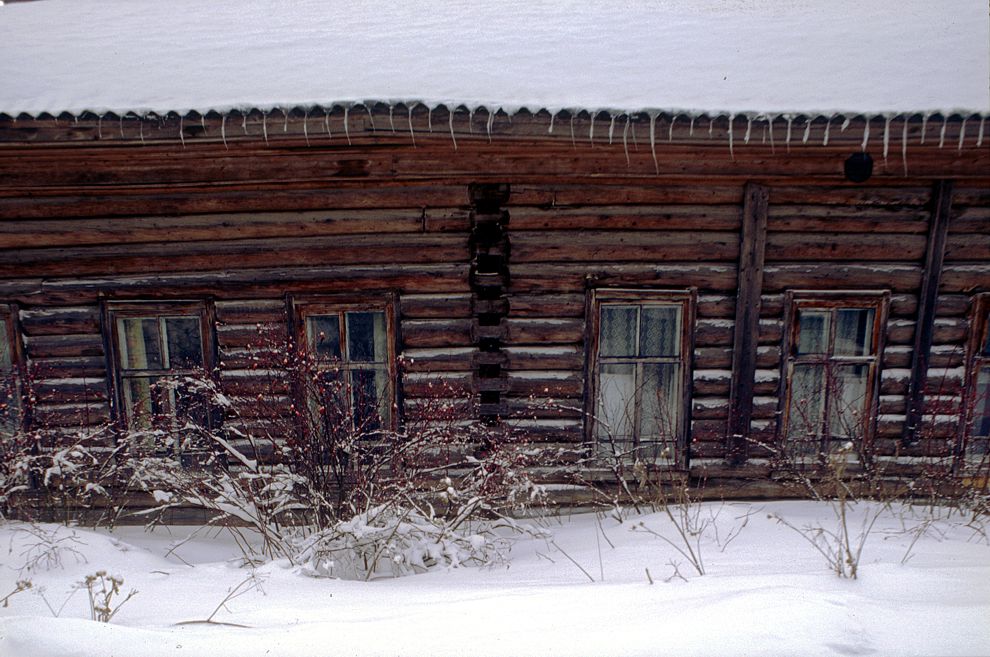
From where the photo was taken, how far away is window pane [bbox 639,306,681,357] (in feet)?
15.1

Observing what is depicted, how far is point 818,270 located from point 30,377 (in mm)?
6326

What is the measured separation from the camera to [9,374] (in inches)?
173

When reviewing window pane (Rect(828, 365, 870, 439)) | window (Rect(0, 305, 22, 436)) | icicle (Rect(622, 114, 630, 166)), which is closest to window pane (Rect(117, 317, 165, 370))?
window (Rect(0, 305, 22, 436))

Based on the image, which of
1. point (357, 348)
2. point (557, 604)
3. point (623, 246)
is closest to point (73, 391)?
point (357, 348)

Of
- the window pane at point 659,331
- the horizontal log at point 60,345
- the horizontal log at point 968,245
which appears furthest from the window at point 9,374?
the horizontal log at point 968,245

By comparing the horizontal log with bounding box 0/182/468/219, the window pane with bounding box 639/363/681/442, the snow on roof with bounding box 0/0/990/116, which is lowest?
the window pane with bounding box 639/363/681/442

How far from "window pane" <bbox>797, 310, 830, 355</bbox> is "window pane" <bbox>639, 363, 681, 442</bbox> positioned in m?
1.10

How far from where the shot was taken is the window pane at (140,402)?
4.52 m

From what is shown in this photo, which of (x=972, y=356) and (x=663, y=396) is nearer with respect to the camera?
(x=972, y=356)

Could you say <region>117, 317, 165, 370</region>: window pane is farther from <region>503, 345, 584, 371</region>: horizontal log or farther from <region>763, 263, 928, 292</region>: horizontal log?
<region>763, 263, 928, 292</region>: horizontal log

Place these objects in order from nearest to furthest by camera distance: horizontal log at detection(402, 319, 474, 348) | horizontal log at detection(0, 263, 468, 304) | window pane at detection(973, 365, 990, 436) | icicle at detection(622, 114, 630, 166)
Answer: icicle at detection(622, 114, 630, 166) → horizontal log at detection(0, 263, 468, 304) → horizontal log at detection(402, 319, 474, 348) → window pane at detection(973, 365, 990, 436)

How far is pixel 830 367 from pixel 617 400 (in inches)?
71.2

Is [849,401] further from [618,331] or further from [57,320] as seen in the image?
[57,320]

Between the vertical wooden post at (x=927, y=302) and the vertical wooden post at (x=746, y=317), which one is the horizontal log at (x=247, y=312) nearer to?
the vertical wooden post at (x=746, y=317)
